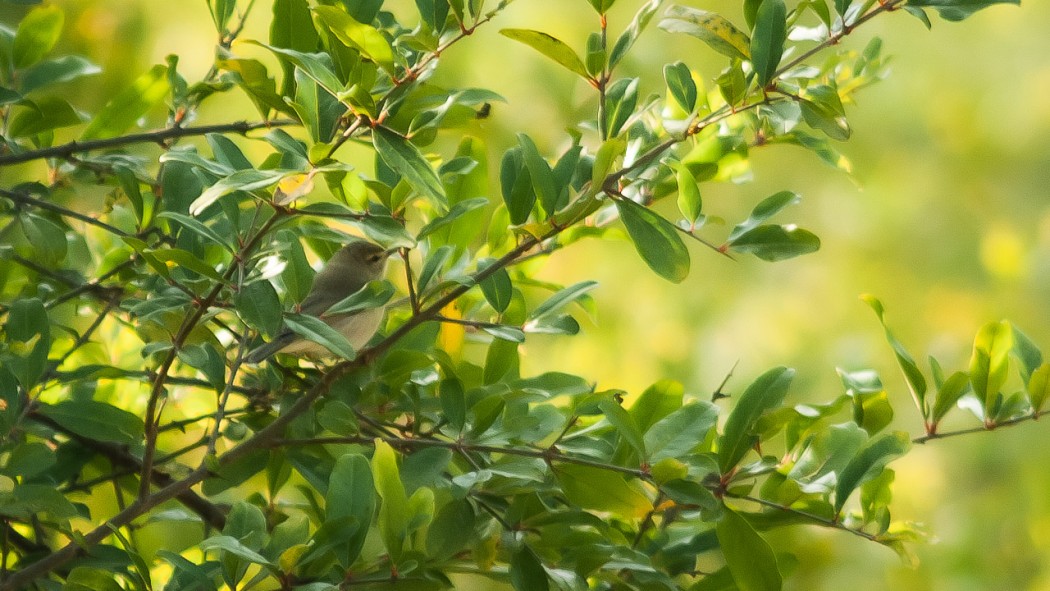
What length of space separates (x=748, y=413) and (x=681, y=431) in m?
0.09

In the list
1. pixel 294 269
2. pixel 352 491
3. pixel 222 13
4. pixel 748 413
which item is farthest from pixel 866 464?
pixel 222 13

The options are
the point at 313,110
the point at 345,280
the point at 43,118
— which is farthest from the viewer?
the point at 345,280

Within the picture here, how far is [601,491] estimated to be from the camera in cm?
120

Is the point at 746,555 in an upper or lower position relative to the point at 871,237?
upper

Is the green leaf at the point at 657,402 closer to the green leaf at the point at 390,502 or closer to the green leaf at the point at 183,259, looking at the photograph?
the green leaf at the point at 390,502

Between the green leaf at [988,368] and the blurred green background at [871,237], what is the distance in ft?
6.05

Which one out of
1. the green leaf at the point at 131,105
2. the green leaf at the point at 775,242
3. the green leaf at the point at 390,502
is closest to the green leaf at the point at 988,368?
the green leaf at the point at 775,242

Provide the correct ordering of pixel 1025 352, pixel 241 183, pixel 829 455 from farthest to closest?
pixel 1025 352, pixel 829 455, pixel 241 183

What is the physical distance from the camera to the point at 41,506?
45.3 inches

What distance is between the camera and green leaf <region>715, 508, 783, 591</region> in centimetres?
115

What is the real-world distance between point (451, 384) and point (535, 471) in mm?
156

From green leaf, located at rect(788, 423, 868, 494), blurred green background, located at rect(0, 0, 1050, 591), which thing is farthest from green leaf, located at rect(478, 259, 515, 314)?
blurred green background, located at rect(0, 0, 1050, 591)

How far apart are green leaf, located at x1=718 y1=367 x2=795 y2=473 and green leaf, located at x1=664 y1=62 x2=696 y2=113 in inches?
13.3

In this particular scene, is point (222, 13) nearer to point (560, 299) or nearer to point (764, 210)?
point (560, 299)
